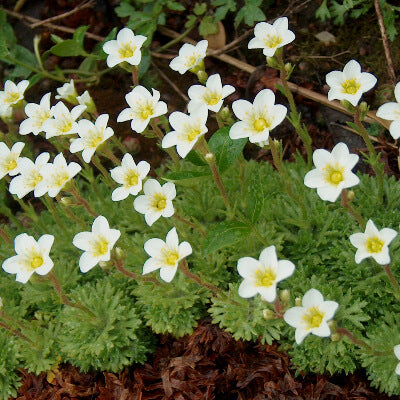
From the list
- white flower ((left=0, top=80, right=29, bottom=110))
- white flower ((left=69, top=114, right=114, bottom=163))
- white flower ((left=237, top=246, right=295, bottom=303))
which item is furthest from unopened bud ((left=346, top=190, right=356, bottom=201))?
white flower ((left=0, top=80, right=29, bottom=110))

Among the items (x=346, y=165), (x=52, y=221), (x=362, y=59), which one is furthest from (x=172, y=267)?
(x=362, y=59)

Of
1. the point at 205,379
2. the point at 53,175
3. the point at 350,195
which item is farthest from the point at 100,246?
the point at 350,195

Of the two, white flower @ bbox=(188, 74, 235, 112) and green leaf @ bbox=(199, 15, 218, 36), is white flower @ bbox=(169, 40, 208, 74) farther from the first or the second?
green leaf @ bbox=(199, 15, 218, 36)

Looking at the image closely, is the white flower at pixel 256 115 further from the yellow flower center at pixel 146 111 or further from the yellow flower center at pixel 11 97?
the yellow flower center at pixel 11 97

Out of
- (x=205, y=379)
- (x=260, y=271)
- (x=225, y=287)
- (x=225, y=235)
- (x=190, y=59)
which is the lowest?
(x=205, y=379)

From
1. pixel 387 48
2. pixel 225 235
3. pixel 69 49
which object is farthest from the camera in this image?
pixel 69 49

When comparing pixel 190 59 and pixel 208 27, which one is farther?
pixel 208 27

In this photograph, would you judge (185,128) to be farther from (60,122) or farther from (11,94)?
(11,94)
